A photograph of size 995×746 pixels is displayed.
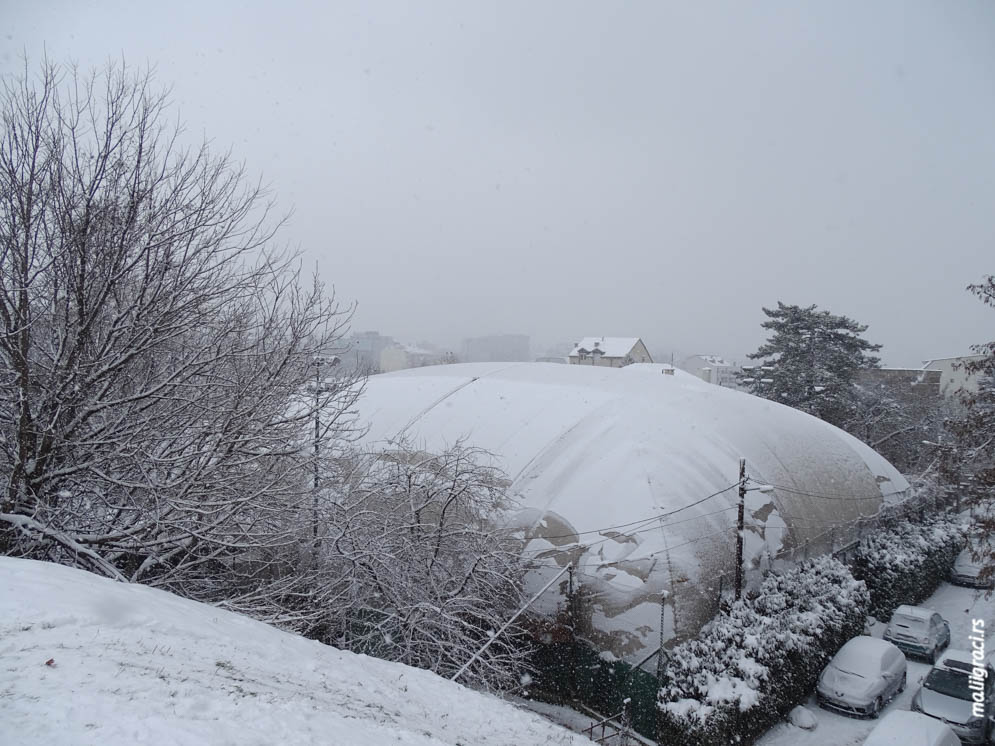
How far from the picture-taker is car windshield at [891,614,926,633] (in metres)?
15.0

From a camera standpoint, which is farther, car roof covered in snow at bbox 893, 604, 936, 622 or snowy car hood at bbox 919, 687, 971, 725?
car roof covered in snow at bbox 893, 604, 936, 622

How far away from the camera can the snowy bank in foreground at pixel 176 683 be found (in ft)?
11.6

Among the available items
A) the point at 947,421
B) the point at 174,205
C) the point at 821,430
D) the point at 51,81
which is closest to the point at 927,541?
the point at 821,430

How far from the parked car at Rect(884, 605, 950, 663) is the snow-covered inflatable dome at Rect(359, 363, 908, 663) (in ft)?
8.59

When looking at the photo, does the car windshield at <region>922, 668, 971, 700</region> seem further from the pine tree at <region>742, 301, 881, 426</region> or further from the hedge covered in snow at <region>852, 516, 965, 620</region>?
the pine tree at <region>742, 301, 881, 426</region>

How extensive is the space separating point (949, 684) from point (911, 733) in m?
3.42

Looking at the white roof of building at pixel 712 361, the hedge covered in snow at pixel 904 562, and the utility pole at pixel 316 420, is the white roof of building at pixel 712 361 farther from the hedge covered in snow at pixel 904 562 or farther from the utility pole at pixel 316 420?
the utility pole at pixel 316 420

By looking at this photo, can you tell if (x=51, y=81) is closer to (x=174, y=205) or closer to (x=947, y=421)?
(x=174, y=205)

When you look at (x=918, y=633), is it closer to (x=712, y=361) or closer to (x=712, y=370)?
(x=712, y=370)

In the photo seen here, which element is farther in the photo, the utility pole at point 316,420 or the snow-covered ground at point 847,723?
the snow-covered ground at point 847,723

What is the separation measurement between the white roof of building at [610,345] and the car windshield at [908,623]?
184ft

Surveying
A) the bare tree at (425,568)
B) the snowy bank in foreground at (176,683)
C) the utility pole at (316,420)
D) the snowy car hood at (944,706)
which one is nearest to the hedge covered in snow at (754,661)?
the snowy car hood at (944,706)

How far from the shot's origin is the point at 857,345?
40.0m

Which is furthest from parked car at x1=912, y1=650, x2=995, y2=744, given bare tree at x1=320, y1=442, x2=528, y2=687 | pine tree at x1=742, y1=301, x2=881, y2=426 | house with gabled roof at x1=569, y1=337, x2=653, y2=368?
house with gabled roof at x1=569, y1=337, x2=653, y2=368
